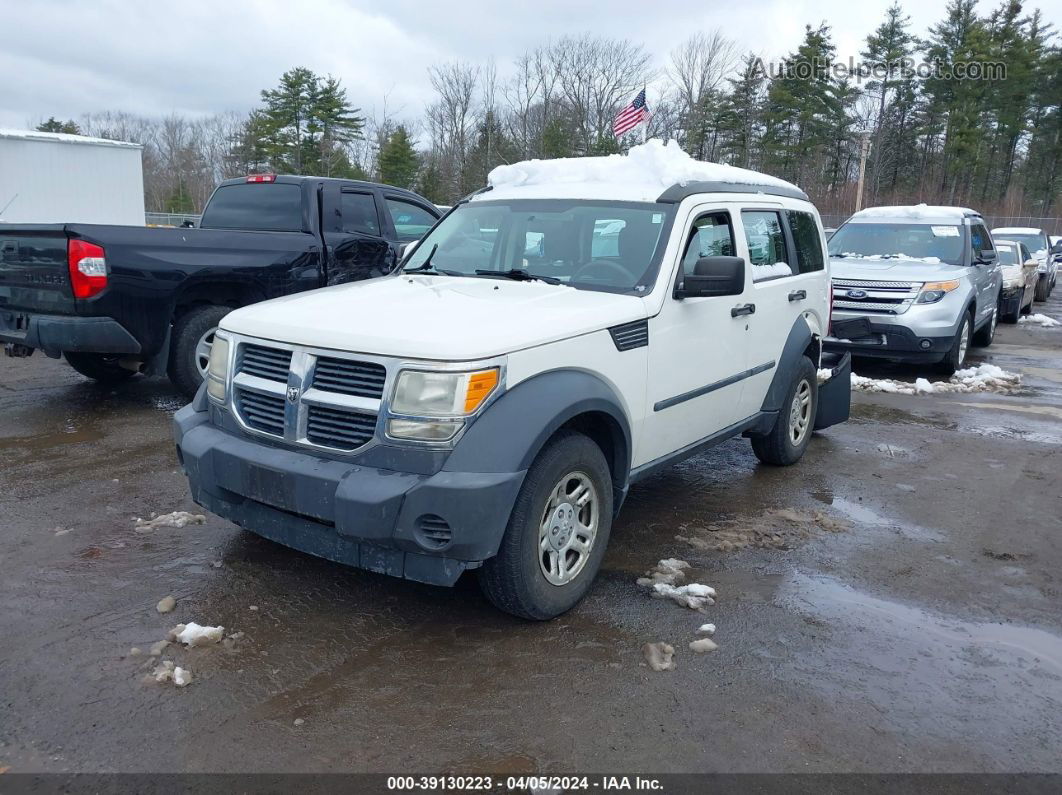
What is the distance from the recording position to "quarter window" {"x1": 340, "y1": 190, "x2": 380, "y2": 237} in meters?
8.35

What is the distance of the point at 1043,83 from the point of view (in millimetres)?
48875

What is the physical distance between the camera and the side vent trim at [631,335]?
155 inches

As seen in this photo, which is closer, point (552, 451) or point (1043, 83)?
point (552, 451)

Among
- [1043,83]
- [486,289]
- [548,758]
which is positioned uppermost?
[1043,83]

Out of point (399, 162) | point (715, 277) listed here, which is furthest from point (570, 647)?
point (399, 162)

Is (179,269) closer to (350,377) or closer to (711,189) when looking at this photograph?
(350,377)

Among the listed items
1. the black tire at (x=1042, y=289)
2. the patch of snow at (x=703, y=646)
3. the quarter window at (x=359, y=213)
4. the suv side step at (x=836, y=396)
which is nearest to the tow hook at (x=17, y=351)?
the quarter window at (x=359, y=213)

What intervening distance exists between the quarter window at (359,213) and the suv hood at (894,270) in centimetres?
526

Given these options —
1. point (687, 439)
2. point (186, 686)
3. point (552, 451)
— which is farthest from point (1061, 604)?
point (186, 686)

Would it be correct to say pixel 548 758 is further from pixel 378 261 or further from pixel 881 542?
pixel 378 261

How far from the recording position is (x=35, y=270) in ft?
21.3

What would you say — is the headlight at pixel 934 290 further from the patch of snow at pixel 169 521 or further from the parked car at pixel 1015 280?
the patch of snow at pixel 169 521

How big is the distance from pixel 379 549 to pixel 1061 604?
335 centimetres

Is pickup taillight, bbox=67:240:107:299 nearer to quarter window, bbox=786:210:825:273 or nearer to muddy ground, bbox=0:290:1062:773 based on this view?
muddy ground, bbox=0:290:1062:773
